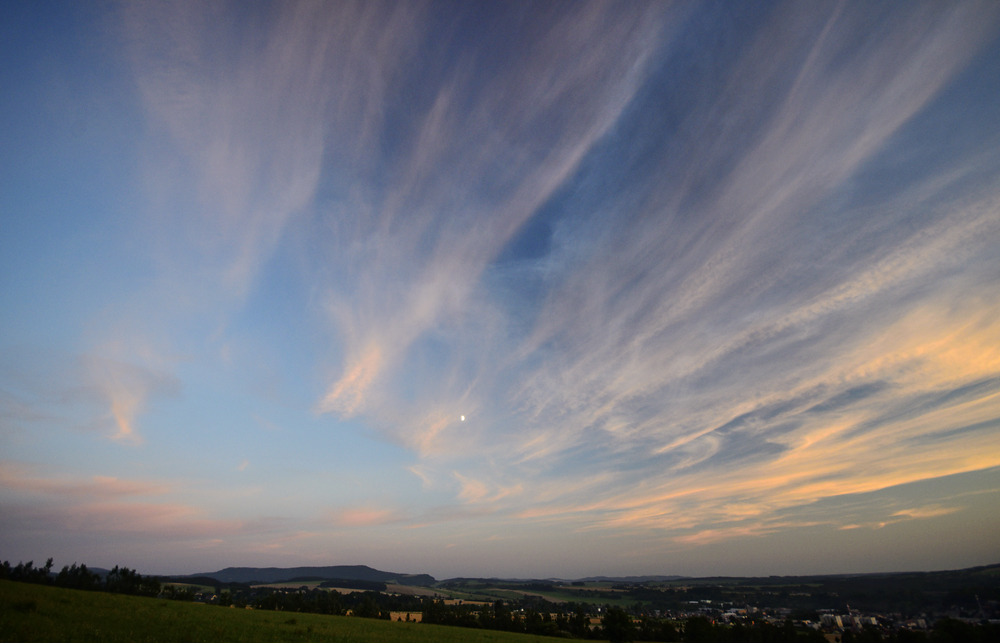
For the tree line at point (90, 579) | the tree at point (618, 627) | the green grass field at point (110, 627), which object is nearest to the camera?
the green grass field at point (110, 627)

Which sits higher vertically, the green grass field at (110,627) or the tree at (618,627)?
the green grass field at (110,627)

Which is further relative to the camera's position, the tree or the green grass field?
the tree

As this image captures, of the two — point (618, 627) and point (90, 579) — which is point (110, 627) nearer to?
point (618, 627)

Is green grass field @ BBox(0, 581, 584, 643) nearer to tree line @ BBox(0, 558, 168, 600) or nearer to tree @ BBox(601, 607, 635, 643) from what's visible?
tree @ BBox(601, 607, 635, 643)

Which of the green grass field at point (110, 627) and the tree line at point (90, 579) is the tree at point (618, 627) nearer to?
the green grass field at point (110, 627)

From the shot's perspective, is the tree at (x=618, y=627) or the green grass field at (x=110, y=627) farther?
the tree at (x=618, y=627)

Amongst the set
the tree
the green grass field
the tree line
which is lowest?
the tree

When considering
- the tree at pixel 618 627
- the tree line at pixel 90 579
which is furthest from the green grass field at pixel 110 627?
the tree line at pixel 90 579

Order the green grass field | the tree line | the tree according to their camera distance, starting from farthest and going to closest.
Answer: the tree line
the tree
the green grass field

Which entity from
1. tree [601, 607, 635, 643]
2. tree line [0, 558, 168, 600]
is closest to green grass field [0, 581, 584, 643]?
tree [601, 607, 635, 643]

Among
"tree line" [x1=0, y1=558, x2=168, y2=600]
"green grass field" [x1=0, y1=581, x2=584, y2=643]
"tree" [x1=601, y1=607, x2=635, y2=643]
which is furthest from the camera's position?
"tree line" [x1=0, y1=558, x2=168, y2=600]

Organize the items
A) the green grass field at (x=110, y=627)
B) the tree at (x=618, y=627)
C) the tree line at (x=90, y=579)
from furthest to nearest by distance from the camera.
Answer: the tree line at (x=90, y=579) < the tree at (x=618, y=627) < the green grass field at (x=110, y=627)

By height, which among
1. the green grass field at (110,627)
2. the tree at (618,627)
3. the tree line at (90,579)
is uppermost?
the green grass field at (110,627)

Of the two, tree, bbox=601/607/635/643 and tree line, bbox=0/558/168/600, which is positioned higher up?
tree line, bbox=0/558/168/600
